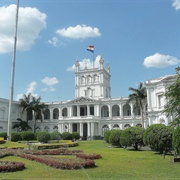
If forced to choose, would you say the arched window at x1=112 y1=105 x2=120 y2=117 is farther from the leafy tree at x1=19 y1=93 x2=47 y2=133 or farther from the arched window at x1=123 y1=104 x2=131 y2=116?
the leafy tree at x1=19 y1=93 x2=47 y2=133

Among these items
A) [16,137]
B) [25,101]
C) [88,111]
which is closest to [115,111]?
[88,111]

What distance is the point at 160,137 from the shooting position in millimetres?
19672

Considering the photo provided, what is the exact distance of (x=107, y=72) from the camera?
7938cm

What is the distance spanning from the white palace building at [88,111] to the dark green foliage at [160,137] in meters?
40.4

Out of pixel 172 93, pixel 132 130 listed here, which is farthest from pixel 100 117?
pixel 172 93

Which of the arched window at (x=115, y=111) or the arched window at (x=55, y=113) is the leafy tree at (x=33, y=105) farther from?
the arched window at (x=115, y=111)

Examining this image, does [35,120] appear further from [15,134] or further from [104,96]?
[15,134]

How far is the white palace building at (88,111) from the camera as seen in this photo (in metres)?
67.8

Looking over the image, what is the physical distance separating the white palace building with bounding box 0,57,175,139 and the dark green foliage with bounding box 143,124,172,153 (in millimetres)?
40390

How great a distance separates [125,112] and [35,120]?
24964 mm

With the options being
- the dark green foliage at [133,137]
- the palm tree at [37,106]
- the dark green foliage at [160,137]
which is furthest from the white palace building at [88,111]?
the dark green foliage at [160,137]

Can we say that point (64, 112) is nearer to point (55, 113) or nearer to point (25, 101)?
point (55, 113)

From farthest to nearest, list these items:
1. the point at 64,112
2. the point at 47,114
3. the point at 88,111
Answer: the point at 47,114 < the point at 64,112 < the point at 88,111

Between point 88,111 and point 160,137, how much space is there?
5007cm
